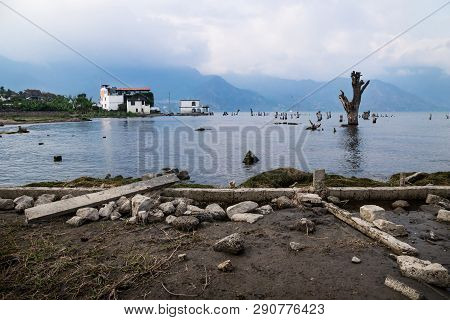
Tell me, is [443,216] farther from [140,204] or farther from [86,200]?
[86,200]

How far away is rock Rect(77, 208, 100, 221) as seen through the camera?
690 centimetres

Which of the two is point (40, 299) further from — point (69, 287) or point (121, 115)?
point (121, 115)

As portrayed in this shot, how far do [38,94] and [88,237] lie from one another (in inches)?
6645

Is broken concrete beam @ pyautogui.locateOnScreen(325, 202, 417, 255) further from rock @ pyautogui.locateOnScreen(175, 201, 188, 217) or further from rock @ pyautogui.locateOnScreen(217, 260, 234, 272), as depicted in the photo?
rock @ pyautogui.locateOnScreen(175, 201, 188, 217)

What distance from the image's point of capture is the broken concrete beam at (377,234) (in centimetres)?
522

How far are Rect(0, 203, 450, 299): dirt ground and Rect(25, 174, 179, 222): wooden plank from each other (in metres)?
0.32

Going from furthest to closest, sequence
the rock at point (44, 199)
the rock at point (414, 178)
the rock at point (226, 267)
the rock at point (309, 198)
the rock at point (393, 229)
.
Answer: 1. the rock at point (414, 178)
2. the rock at point (44, 199)
3. the rock at point (309, 198)
4. the rock at point (393, 229)
5. the rock at point (226, 267)

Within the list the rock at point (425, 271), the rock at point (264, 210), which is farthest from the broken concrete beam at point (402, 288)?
the rock at point (264, 210)

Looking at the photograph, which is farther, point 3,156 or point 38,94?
point 38,94

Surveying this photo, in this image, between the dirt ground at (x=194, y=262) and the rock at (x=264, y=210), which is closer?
the dirt ground at (x=194, y=262)

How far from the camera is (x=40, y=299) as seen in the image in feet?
13.2

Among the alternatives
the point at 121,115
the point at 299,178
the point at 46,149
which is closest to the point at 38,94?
the point at 121,115

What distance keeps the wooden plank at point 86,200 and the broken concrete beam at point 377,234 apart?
14.7 ft

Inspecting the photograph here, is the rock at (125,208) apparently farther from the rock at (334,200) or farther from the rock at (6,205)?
the rock at (334,200)
